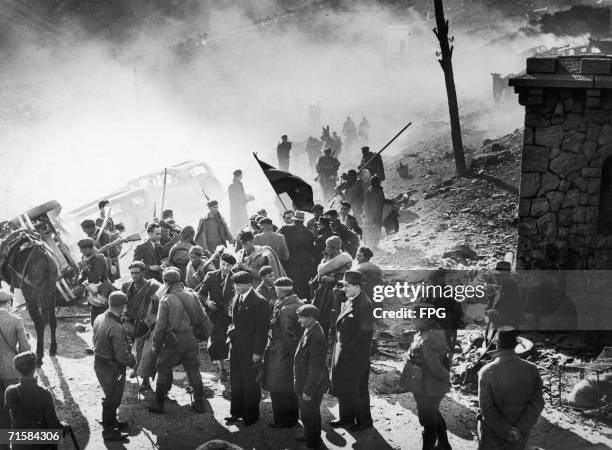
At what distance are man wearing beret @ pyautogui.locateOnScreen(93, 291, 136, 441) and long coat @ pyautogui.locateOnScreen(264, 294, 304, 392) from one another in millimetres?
1563

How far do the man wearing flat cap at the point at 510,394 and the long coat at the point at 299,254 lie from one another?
18.0ft

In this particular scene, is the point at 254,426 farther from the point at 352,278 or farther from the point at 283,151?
the point at 283,151

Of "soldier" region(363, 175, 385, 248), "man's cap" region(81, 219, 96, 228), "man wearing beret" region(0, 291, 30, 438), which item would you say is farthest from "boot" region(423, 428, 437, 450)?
"soldier" region(363, 175, 385, 248)

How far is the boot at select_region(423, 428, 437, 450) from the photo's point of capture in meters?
7.07

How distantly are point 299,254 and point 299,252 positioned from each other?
3 cm

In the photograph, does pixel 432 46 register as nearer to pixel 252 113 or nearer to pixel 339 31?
pixel 339 31

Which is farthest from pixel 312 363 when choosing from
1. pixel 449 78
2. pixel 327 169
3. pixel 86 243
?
pixel 327 169

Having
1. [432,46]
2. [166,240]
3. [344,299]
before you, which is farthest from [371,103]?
[344,299]

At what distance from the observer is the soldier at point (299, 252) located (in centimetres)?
1125

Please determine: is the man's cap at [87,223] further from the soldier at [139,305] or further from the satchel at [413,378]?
the satchel at [413,378]

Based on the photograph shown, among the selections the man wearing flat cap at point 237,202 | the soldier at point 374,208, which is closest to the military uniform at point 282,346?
the soldier at point 374,208

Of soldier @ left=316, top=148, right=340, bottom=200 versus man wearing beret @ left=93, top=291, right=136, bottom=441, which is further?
soldier @ left=316, top=148, right=340, bottom=200

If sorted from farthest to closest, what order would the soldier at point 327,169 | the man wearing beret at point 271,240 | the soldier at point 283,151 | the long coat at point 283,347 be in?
1. the soldier at point 283,151
2. the soldier at point 327,169
3. the man wearing beret at point 271,240
4. the long coat at point 283,347

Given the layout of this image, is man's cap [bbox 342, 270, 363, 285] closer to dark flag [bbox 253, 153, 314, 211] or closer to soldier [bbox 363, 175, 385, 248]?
dark flag [bbox 253, 153, 314, 211]
